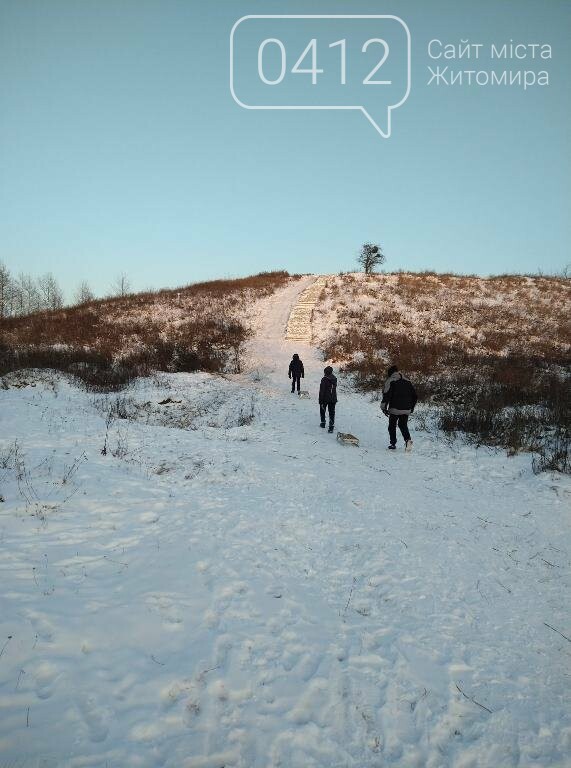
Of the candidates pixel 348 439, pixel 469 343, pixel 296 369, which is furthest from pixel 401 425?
pixel 469 343

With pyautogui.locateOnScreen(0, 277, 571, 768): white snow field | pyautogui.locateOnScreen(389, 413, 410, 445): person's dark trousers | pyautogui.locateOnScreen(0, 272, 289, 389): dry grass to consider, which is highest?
pyautogui.locateOnScreen(0, 272, 289, 389): dry grass

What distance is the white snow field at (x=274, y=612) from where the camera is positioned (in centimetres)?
280

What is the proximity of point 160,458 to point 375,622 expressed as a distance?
548 cm

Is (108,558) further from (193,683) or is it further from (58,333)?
(58,333)

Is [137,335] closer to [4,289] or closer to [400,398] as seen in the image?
[400,398]

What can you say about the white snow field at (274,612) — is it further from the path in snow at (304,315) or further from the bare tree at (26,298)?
the bare tree at (26,298)

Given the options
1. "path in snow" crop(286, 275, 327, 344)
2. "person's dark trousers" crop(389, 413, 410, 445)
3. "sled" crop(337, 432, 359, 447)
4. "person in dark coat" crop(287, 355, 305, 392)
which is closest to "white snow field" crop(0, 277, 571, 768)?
"person's dark trousers" crop(389, 413, 410, 445)

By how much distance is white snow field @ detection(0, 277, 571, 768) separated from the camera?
110 inches

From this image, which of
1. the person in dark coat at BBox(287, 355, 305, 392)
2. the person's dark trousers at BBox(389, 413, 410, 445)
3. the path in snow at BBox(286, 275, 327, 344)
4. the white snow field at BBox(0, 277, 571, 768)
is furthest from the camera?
the path in snow at BBox(286, 275, 327, 344)

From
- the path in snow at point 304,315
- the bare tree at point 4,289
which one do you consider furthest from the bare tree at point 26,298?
the path in snow at point 304,315

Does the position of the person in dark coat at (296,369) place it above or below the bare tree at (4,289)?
below

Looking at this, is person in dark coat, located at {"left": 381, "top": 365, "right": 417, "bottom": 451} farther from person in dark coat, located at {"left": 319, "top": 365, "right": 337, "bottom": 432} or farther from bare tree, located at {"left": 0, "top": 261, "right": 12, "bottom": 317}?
bare tree, located at {"left": 0, "top": 261, "right": 12, "bottom": 317}

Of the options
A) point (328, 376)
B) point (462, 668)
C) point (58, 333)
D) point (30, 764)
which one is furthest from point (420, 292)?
point (30, 764)

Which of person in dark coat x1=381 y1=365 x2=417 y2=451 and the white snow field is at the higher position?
person in dark coat x1=381 y1=365 x2=417 y2=451
